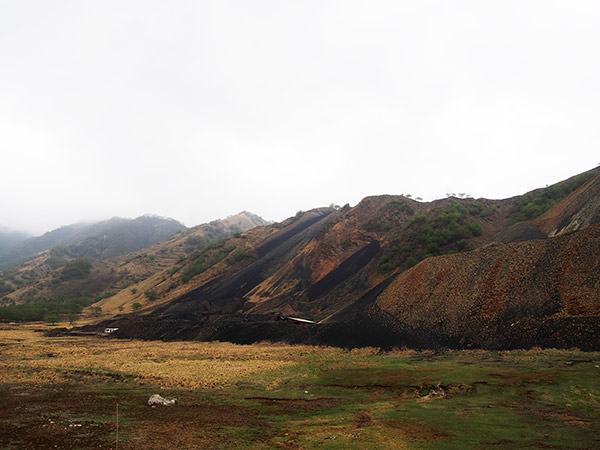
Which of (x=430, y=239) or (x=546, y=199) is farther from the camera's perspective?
(x=546, y=199)

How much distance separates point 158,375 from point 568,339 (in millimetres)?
20901

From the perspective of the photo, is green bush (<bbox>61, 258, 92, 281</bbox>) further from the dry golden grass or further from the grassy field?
the grassy field

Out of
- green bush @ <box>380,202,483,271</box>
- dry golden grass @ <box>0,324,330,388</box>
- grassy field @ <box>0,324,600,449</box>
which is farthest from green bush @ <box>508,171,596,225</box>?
dry golden grass @ <box>0,324,330,388</box>

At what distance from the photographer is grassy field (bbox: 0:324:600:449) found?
862 cm

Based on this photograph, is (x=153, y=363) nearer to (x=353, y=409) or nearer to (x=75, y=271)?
(x=353, y=409)

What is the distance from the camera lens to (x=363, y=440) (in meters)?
8.61

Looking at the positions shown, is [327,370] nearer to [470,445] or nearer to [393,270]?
[470,445]

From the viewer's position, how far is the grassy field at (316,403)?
8.62m

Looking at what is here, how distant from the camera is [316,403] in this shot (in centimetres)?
1302

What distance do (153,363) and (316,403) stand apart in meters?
13.5

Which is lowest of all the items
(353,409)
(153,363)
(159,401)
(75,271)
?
(75,271)

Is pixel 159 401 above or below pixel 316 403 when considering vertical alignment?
above

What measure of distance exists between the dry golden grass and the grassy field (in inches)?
6.8

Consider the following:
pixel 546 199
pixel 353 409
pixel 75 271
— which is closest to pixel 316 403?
pixel 353 409
